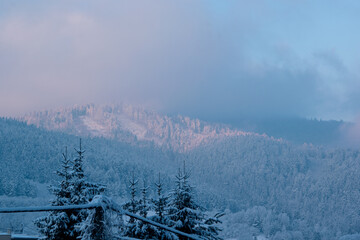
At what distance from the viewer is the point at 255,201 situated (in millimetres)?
198125

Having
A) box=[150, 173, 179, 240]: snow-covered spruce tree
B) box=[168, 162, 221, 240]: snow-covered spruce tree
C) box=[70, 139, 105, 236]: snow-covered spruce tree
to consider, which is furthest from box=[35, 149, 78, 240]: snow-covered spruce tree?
box=[168, 162, 221, 240]: snow-covered spruce tree

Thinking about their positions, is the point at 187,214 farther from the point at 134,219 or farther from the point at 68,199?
the point at 68,199

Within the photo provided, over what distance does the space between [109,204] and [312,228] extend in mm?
158276

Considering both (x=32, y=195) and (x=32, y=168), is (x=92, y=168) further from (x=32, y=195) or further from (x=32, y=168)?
Result: (x=32, y=195)

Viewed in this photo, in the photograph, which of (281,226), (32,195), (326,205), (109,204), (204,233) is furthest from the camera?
(326,205)

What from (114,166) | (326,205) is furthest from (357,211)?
(114,166)

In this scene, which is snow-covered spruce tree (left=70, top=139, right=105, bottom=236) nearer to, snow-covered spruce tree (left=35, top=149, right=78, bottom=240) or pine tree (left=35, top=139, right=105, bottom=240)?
pine tree (left=35, top=139, right=105, bottom=240)

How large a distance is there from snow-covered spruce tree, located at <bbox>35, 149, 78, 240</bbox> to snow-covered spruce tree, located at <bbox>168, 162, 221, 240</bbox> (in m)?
3.91

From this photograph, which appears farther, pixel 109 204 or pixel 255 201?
pixel 255 201

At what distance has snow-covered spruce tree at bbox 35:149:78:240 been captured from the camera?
1481 centimetres

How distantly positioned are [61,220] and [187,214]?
193 inches

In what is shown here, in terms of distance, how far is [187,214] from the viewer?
1580 centimetres

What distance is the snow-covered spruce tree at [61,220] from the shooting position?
14.8 meters

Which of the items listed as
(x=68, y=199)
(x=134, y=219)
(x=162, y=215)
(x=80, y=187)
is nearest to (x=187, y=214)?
(x=162, y=215)
